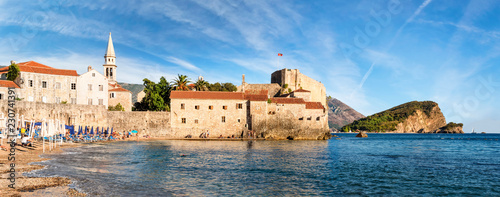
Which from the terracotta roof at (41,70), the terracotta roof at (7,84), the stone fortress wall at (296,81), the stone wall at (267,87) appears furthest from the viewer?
the stone fortress wall at (296,81)

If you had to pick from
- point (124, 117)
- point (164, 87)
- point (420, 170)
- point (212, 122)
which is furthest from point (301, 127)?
point (420, 170)

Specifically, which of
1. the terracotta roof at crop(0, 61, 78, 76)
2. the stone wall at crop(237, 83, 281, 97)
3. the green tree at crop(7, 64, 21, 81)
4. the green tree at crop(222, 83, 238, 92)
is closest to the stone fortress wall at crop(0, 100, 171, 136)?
the green tree at crop(7, 64, 21, 81)

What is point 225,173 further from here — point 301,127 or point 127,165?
point 301,127

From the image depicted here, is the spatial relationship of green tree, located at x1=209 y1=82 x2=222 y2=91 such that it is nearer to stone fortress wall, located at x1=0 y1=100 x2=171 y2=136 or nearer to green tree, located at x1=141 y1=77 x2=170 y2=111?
green tree, located at x1=141 y1=77 x2=170 y2=111

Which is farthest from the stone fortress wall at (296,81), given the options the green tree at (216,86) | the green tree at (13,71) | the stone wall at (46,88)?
the green tree at (13,71)

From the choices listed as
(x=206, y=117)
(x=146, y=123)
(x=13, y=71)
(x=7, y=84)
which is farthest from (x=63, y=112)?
(x=206, y=117)

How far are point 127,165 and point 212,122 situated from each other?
35058mm

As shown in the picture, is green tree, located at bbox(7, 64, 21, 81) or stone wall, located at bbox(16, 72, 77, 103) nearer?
green tree, located at bbox(7, 64, 21, 81)

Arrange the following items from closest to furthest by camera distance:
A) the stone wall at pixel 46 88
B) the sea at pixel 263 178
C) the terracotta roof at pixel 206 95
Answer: the sea at pixel 263 178 < the stone wall at pixel 46 88 < the terracotta roof at pixel 206 95

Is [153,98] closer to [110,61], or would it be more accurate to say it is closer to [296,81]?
[110,61]

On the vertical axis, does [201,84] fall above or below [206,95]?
above

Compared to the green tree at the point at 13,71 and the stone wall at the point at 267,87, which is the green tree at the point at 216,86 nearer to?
the stone wall at the point at 267,87

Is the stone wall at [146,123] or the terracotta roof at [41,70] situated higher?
the terracotta roof at [41,70]

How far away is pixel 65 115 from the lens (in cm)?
5397
